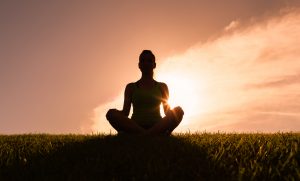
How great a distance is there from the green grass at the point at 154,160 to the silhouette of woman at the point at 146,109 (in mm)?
575

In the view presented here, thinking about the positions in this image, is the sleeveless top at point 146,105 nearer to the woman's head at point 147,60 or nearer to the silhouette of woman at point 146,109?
the silhouette of woman at point 146,109

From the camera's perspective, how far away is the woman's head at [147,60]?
1165cm

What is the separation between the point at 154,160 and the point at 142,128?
3.08 m

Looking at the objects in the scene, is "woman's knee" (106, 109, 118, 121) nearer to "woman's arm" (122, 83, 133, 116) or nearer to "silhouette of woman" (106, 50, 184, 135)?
"silhouette of woman" (106, 50, 184, 135)

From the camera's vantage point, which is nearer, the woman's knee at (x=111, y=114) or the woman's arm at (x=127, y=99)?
the woman's knee at (x=111, y=114)

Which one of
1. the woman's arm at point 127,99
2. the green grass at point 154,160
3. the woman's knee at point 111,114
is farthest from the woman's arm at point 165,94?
the green grass at point 154,160

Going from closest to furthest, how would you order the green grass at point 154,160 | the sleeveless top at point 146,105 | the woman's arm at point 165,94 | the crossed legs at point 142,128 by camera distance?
1. the green grass at point 154,160
2. the crossed legs at point 142,128
3. the sleeveless top at point 146,105
4. the woman's arm at point 165,94

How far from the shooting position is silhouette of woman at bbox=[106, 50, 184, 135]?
443 inches

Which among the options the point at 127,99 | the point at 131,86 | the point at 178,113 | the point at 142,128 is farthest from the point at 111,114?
the point at 178,113

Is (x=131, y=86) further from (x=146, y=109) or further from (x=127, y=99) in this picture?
(x=146, y=109)

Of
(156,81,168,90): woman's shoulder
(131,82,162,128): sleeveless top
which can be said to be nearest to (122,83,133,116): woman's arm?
(131,82,162,128): sleeveless top

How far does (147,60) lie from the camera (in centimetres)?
1166

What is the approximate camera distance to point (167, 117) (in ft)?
36.6

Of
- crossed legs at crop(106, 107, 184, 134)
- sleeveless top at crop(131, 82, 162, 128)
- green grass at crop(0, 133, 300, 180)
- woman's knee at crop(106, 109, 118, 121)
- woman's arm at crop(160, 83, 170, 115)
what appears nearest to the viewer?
green grass at crop(0, 133, 300, 180)
